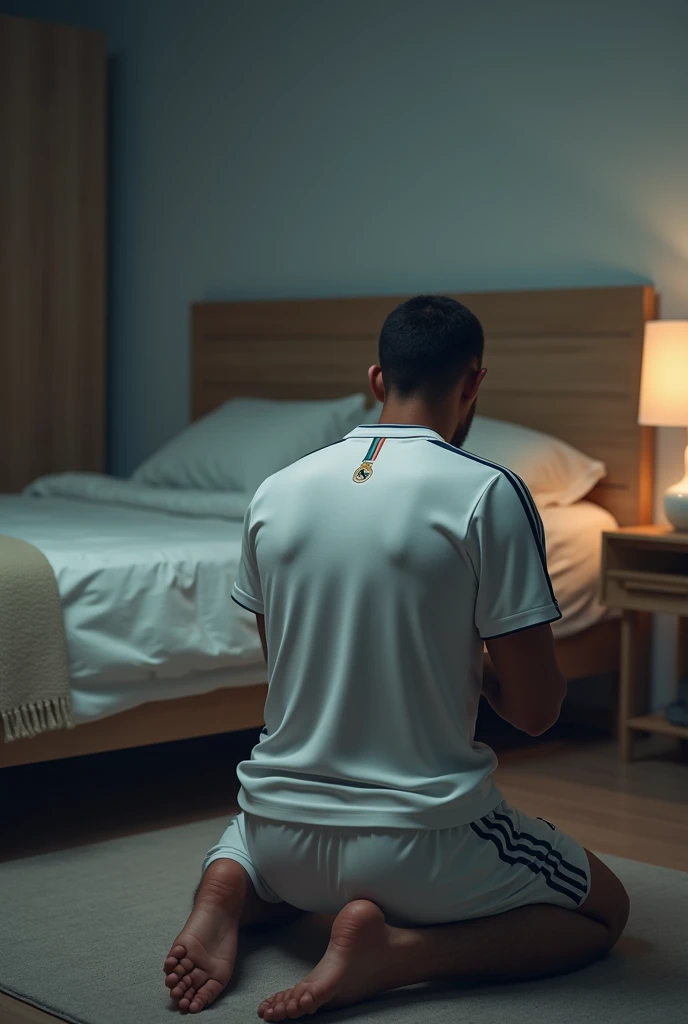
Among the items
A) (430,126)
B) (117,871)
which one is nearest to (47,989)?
(117,871)

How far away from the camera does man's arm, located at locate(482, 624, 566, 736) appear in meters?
1.77

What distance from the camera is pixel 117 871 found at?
8.25ft

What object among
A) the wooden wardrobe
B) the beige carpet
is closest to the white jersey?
the beige carpet

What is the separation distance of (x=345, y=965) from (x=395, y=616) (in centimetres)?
45

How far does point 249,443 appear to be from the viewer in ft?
13.4

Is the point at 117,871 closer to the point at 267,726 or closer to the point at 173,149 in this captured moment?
the point at 267,726

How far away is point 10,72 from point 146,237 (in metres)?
0.78

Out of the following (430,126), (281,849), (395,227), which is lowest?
(281,849)

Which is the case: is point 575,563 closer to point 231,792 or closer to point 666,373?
point 666,373

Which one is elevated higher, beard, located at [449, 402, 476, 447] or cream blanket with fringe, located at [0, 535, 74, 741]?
beard, located at [449, 402, 476, 447]

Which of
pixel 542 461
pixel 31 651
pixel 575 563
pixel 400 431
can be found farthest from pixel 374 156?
pixel 400 431

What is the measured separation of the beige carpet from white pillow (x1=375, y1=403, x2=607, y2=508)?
50.8 inches

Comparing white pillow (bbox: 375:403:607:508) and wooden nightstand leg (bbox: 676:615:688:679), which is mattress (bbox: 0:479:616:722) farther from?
wooden nightstand leg (bbox: 676:615:688:679)

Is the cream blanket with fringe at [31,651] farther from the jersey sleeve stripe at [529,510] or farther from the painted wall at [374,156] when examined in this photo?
the painted wall at [374,156]
